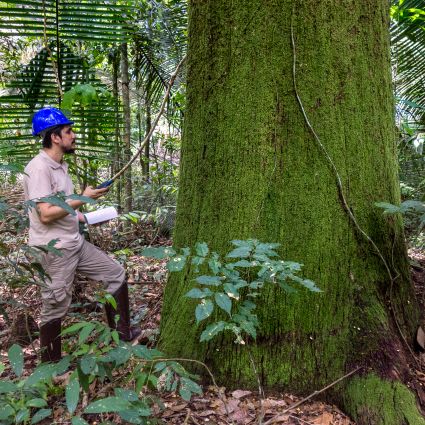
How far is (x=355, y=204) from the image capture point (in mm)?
2250

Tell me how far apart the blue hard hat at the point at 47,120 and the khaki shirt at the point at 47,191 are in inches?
7.3

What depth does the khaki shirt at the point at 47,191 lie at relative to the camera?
2760mm

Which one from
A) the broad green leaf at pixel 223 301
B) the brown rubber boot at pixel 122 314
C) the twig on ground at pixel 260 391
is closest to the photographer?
the broad green leaf at pixel 223 301

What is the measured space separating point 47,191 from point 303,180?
1.60 metres

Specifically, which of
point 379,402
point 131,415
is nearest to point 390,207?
point 379,402

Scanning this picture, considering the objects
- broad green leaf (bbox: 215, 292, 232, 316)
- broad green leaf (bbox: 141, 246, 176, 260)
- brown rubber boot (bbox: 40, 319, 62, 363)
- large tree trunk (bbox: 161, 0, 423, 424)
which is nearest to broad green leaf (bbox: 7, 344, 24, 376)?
broad green leaf (bbox: 141, 246, 176, 260)

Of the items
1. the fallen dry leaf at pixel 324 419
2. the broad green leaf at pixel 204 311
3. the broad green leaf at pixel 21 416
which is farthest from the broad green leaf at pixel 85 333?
the fallen dry leaf at pixel 324 419

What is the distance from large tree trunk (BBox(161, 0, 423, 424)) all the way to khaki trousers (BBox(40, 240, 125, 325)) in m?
1.02

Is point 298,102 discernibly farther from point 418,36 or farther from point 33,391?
point 418,36

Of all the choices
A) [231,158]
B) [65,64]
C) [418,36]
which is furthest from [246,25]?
[418,36]

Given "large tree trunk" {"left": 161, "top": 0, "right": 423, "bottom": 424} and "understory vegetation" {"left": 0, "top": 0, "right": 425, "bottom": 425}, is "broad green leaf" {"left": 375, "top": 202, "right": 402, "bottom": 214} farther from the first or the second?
"large tree trunk" {"left": 161, "top": 0, "right": 423, "bottom": 424}

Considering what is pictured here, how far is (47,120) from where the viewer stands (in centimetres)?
297

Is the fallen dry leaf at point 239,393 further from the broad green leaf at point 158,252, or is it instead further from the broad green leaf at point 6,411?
the broad green leaf at point 6,411

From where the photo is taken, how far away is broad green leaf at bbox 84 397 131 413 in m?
1.33
